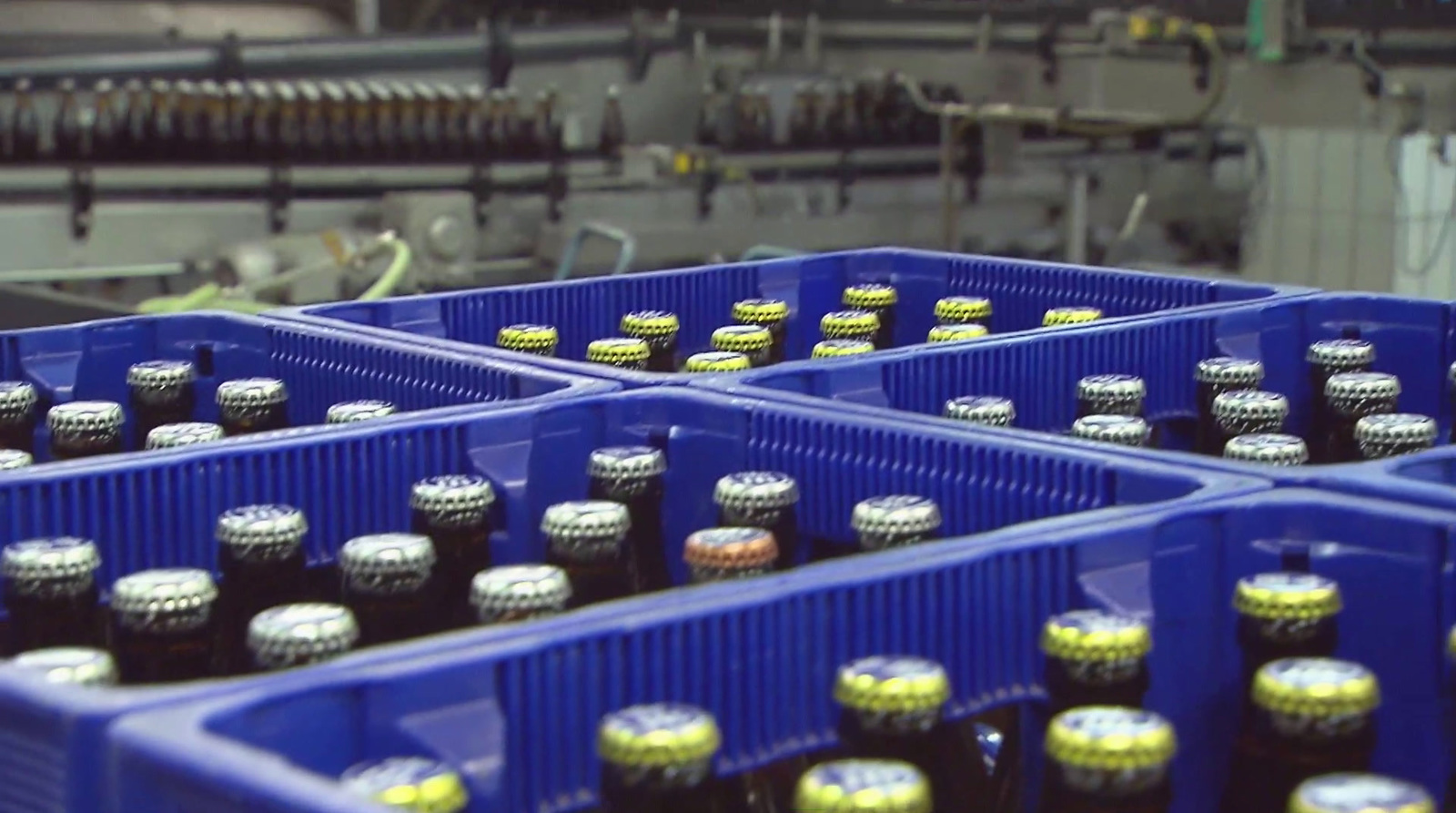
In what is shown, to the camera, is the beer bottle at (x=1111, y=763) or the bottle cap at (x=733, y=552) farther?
the bottle cap at (x=733, y=552)

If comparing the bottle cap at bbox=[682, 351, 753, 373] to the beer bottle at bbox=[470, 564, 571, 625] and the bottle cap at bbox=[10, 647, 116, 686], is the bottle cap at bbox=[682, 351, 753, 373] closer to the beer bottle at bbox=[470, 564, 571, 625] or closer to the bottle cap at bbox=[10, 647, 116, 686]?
the beer bottle at bbox=[470, 564, 571, 625]

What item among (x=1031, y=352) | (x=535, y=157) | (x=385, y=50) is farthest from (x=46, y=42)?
(x=1031, y=352)

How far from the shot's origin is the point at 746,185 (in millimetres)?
4426

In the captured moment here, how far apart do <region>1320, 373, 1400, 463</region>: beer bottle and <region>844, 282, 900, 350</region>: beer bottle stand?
1.91 ft

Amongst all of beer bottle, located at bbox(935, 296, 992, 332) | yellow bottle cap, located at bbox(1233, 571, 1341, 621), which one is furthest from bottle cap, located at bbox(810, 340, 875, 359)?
yellow bottle cap, located at bbox(1233, 571, 1341, 621)

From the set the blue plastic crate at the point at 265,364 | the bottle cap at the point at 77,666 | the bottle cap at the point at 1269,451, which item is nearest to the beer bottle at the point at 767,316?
the blue plastic crate at the point at 265,364

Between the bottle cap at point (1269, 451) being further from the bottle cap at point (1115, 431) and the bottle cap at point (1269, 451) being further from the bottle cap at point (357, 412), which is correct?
the bottle cap at point (357, 412)

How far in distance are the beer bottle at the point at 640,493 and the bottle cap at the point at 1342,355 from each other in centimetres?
71

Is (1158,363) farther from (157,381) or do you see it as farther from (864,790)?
(864,790)

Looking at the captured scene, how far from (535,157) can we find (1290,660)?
131 inches

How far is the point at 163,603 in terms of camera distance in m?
1.12

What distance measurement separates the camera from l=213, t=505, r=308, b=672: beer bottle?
4.23ft

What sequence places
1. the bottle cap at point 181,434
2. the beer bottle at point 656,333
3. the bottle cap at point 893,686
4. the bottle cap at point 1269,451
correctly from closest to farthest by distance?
1. the bottle cap at point 893,686
2. the bottle cap at point 1269,451
3. the bottle cap at point 181,434
4. the beer bottle at point 656,333

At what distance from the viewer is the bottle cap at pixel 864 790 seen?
84 centimetres
